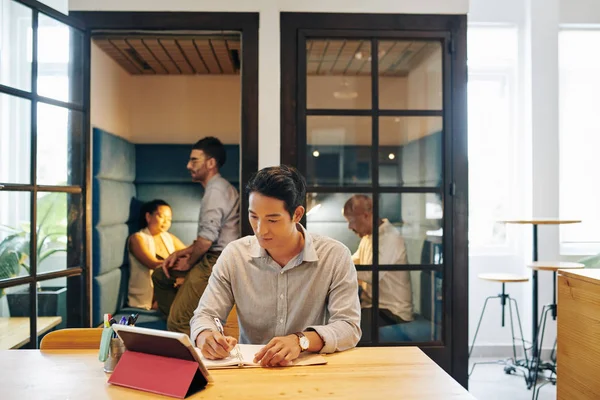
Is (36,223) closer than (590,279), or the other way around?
(590,279)

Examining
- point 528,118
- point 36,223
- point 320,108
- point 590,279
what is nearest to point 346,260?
point 590,279

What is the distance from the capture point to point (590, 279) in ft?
8.06

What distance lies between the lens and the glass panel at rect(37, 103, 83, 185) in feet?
10.3

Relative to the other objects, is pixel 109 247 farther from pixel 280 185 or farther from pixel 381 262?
pixel 280 185

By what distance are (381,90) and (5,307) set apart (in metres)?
2.40

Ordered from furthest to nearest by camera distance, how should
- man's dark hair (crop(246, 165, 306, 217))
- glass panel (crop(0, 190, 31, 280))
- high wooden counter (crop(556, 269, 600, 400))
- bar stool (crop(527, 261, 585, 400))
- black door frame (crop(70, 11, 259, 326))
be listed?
bar stool (crop(527, 261, 585, 400)) → black door frame (crop(70, 11, 259, 326)) → glass panel (crop(0, 190, 31, 280)) → high wooden counter (crop(556, 269, 600, 400)) → man's dark hair (crop(246, 165, 306, 217))

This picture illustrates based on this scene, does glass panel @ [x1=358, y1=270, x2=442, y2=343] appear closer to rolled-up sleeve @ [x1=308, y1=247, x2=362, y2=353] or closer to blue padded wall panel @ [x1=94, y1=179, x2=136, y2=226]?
rolled-up sleeve @ [x1=308, y1=247, x2=362, y2=353]

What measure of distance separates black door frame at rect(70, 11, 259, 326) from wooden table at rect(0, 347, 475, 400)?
1745mm

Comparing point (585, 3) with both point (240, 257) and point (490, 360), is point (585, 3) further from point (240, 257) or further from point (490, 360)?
point (240, 257)

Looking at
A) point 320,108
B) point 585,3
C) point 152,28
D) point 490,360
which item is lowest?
point 490,360

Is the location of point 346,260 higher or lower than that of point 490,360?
higher

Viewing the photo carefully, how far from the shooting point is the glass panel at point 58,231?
3.14m

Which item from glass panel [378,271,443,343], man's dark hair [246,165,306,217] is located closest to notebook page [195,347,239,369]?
man's dark hair [246,165,306,217]

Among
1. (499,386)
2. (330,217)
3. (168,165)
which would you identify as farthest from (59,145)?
(499,386)
